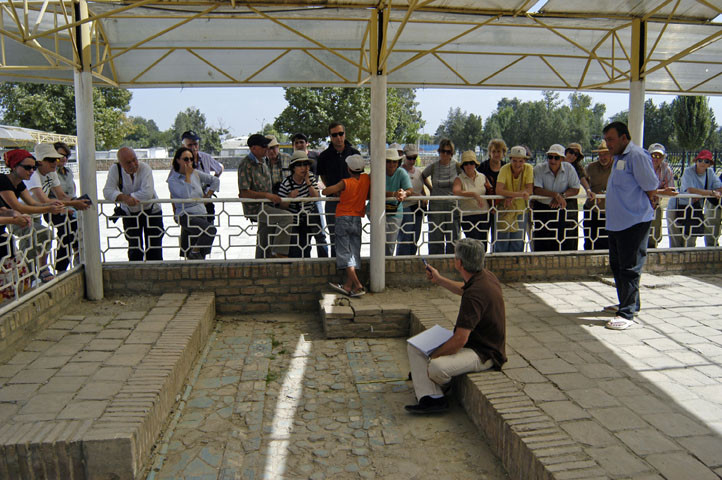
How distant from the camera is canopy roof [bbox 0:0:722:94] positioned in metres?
6.76

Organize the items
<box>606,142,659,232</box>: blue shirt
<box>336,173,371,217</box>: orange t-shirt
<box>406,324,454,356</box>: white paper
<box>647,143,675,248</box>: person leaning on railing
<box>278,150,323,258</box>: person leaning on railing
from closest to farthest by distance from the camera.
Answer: <box>406,324,454,356</box>: white paper
<box>606,142,659,232</box>: blue shirt
<box>336,173,371,217</box>: orange t-shirt
<box>278,150,323,258</box>: person leaning on railing
<box>647,143,675,248</box>: person leaning on railing

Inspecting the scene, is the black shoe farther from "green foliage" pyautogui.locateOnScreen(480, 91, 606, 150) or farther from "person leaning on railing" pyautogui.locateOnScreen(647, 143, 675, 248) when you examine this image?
"green foliage" pyautogui.locateOnScreen(480, 91, 606, 150)

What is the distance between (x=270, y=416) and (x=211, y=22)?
512cm

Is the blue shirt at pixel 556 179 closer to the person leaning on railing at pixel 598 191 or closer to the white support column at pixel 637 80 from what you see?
the person leaning on railing at pixel 598 191

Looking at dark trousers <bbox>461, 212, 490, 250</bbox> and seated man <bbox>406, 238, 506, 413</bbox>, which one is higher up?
dark trousers <bbox>461, 212, 490, 250</bbox>

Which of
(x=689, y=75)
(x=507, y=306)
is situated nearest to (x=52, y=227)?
(x=507, y=306)

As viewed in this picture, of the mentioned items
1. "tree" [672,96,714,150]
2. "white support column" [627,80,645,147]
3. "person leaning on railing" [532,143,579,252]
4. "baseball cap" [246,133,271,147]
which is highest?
"tree" [672,96,714,150]

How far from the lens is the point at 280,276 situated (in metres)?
6.82

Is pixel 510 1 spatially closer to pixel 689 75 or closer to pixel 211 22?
pixel 211 22

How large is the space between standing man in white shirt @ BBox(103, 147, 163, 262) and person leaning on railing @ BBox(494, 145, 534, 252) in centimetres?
414

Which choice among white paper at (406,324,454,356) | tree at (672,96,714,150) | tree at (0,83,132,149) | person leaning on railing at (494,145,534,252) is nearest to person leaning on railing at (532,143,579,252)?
person leaning on railing at (494,145,534,252)

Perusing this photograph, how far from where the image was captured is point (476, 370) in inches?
166

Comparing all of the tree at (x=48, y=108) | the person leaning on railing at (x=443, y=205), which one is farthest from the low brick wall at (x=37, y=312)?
the tree at (x=48, y=108)

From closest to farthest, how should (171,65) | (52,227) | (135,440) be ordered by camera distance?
(135,440) < (52,227) < (171,65)
